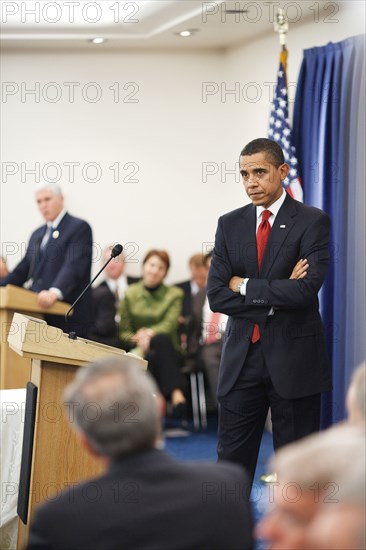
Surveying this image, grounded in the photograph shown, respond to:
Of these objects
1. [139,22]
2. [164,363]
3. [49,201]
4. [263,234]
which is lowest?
[164,363]

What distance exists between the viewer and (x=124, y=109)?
9516 millimetres

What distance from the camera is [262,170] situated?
430 centimetres

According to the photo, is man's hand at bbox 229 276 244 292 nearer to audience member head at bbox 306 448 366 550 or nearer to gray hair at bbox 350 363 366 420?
gray hair at bbox 350 363 366 420

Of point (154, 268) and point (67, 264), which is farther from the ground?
point (67, 264)

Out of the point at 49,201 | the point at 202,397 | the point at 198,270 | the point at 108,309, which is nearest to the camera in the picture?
the point at 49,201

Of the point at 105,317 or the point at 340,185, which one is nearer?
the point at 340,185

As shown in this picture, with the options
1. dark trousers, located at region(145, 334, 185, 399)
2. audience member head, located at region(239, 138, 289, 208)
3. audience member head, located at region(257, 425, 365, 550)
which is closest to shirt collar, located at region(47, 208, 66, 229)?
dark trousers, located at region(145, 334, 185, 399)

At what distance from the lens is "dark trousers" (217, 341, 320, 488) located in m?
4.25

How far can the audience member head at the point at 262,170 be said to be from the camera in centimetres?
430

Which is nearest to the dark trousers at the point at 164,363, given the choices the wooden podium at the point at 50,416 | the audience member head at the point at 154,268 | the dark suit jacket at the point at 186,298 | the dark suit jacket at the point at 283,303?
the audience member head at the point at 154,268

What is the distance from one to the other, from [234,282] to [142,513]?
100 inches

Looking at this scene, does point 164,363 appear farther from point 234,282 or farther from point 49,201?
point 234,282

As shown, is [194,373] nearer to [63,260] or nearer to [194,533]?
[63,260]

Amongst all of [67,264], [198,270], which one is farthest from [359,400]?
[198,270]
